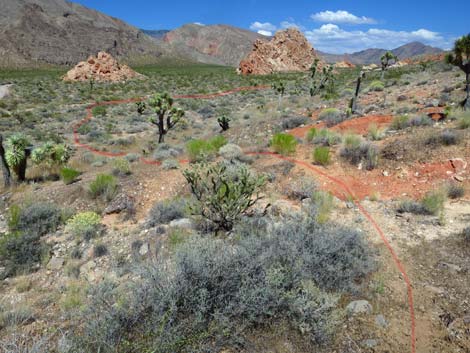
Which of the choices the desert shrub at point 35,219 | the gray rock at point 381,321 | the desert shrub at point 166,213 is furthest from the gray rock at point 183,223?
the gray rock at point 381,321

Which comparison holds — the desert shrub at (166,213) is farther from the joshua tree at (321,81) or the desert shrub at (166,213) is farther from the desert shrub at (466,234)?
the joshua tree at (321,81)

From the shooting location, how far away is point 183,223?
6930 millimetres

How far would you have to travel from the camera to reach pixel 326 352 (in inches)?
140

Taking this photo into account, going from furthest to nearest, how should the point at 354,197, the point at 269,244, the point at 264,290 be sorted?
the point at 354,197, the point at 269,244, the point at 264,290

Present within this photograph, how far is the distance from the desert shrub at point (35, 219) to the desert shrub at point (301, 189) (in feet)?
19.2

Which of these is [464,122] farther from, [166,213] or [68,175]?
[68,175]

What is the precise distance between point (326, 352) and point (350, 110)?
1379cm

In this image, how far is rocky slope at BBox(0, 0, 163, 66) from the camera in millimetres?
85062

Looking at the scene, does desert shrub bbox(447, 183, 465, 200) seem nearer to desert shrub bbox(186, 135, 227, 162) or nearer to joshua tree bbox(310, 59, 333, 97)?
desert shrub bbox(186, 135, 227, 162)

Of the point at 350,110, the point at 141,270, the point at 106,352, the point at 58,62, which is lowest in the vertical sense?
the point at 106,352

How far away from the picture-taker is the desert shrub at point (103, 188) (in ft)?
28.8

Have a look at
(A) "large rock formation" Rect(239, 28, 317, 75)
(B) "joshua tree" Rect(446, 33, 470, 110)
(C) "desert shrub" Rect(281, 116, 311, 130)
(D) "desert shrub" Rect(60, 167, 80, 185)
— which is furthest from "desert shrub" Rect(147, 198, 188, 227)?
(A) "large rock formation" Rect(239, 28, 317, 75)

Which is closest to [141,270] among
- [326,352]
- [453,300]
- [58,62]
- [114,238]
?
[326,352]

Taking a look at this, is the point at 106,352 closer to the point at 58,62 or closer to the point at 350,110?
the point at 350,110
